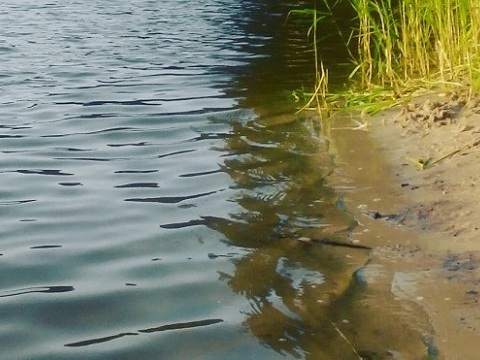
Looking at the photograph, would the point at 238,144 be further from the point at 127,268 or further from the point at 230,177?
the point at 127,268

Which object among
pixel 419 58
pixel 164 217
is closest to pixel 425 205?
pixel 164 217

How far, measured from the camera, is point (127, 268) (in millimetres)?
3377

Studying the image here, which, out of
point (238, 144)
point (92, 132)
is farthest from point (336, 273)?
point (92, 132)

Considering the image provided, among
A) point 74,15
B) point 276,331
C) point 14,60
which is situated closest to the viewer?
point 276,331

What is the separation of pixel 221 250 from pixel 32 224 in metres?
0.91

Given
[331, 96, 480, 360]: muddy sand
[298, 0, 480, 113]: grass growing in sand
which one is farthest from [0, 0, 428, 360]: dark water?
[298, 0, 480, 113]: grass growing in sand

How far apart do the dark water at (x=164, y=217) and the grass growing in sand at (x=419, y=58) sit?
51cm

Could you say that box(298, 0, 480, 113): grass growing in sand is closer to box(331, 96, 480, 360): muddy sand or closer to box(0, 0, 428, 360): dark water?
box(331, 96, 480, 360): muddy sand

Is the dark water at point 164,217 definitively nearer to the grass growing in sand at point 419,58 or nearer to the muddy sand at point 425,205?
the muddy sand at point 425,205

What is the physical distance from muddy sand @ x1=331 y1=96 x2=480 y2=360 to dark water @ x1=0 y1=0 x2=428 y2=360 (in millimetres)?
148

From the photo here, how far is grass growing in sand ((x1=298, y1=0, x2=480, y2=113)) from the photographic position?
524 centimetres

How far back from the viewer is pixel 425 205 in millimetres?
3891

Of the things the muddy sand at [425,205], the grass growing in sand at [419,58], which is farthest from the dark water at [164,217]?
the grass growing in sand at [419,58]

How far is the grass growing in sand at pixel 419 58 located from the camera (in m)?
5.24
